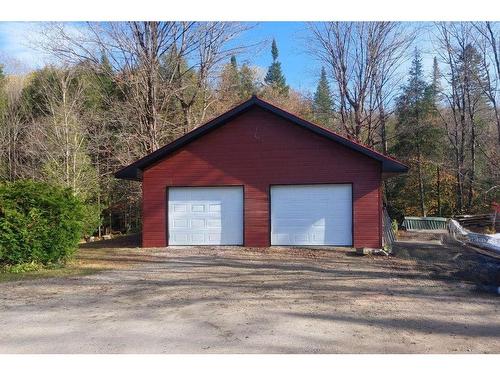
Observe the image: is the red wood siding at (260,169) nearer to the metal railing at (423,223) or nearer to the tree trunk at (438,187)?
the metal railing at (423,223)

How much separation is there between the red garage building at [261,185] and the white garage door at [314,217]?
0.03 metres

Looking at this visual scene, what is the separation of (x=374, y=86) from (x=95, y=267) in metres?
21.1

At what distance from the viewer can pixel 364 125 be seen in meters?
26.5

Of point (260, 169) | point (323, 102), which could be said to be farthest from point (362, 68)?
point (260, 169)

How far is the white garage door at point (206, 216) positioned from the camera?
13.3 m

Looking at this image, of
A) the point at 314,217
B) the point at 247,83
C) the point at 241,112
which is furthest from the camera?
the point at 247,83

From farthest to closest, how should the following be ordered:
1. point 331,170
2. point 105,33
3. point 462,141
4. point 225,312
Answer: point 105,33 < point 462,141 < point 331,170 < point 225,312

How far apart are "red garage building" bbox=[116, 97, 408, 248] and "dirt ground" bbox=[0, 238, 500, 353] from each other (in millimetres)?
2639

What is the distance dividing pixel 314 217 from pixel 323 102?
49.9 ft

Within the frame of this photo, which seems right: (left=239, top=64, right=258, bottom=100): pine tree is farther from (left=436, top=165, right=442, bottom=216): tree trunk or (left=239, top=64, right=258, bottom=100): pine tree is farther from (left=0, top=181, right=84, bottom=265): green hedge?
(left=0, top=181, right=84, bottom=265): green hedge

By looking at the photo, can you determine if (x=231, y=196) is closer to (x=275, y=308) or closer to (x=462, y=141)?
(x=275, y=308)

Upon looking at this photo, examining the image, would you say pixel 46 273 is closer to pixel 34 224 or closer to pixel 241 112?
pixel 34 224

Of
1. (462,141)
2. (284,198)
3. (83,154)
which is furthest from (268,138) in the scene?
(83,154)

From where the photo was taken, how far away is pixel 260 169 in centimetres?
1327
